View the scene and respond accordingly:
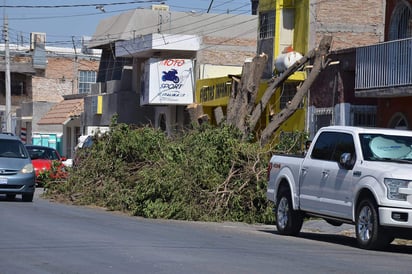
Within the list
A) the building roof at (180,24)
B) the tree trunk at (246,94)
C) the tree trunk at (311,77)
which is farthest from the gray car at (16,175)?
the building roof at (180,24)

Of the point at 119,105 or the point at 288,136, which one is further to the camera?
the point at 119,105

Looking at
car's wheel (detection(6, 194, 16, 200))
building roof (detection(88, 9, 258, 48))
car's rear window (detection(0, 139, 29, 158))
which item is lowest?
car's wheel (detection(6, 194, 16, 200))

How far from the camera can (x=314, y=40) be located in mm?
34625

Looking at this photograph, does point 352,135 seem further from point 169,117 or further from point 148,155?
point 169,117

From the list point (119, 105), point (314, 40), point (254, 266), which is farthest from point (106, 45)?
point (254, 266)

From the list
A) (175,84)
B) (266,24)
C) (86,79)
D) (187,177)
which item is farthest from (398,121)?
(86,79)

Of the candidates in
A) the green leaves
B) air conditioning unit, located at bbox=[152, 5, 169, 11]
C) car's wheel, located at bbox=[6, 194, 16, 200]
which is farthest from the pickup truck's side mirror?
air conditioning unit, located at bbox=[152, 5, 169, 11]

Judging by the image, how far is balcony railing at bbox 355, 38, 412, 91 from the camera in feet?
85.5

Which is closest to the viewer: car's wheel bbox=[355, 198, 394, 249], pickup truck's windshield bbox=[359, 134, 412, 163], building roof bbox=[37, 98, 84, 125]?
car's wheel bbox=[355, 198, 394, 249]

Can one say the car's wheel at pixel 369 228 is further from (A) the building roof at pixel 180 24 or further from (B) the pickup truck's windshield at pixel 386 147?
(A) the building roof at pixel 180 24

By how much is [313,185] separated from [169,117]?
101 feet

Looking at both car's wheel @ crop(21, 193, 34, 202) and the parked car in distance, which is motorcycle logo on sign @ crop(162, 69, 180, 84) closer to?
the parked car in distance

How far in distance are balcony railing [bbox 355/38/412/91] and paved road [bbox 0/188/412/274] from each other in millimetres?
7885

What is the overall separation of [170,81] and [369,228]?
2967 cm
